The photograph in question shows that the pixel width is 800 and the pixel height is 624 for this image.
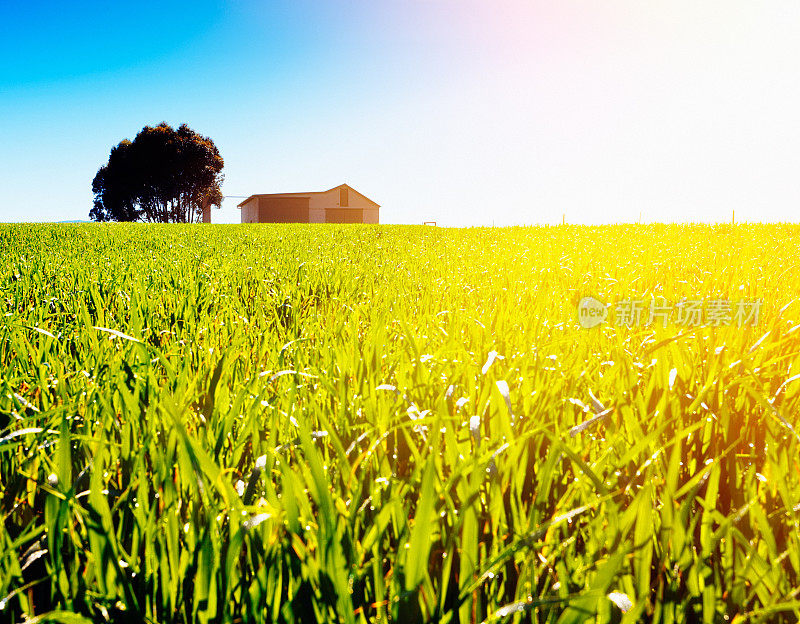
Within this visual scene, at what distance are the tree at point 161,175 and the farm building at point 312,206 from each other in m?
6.58

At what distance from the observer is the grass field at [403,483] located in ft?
2.70

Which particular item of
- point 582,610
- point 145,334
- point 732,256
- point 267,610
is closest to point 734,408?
point 582,610

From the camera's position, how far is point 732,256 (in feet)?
21.9

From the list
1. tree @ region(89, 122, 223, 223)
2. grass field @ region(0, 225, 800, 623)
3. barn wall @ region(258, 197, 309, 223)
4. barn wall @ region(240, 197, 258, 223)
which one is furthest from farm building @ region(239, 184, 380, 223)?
grass field @ region(0, 225, 800, 623)

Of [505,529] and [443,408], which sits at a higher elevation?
[443,408]

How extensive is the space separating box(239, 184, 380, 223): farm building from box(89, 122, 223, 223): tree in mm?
6580

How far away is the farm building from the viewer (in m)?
61.9

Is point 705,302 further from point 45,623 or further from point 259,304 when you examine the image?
point 45,623

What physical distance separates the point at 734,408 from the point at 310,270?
4093 mm

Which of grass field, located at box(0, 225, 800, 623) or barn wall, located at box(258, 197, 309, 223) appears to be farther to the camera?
barn wall, located at box(258, 197, 309, 223)

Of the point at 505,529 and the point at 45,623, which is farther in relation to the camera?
the point at 505,529

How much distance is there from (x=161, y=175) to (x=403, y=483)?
60.8 meters

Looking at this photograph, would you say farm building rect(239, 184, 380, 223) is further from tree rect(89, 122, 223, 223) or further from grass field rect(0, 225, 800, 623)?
grass field rect(0, 225, 800, 623)

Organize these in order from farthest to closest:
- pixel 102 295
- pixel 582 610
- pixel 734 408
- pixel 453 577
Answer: pixel 102 295 < pixel 734 408 < pixel 453 577 < pixel 582 610
